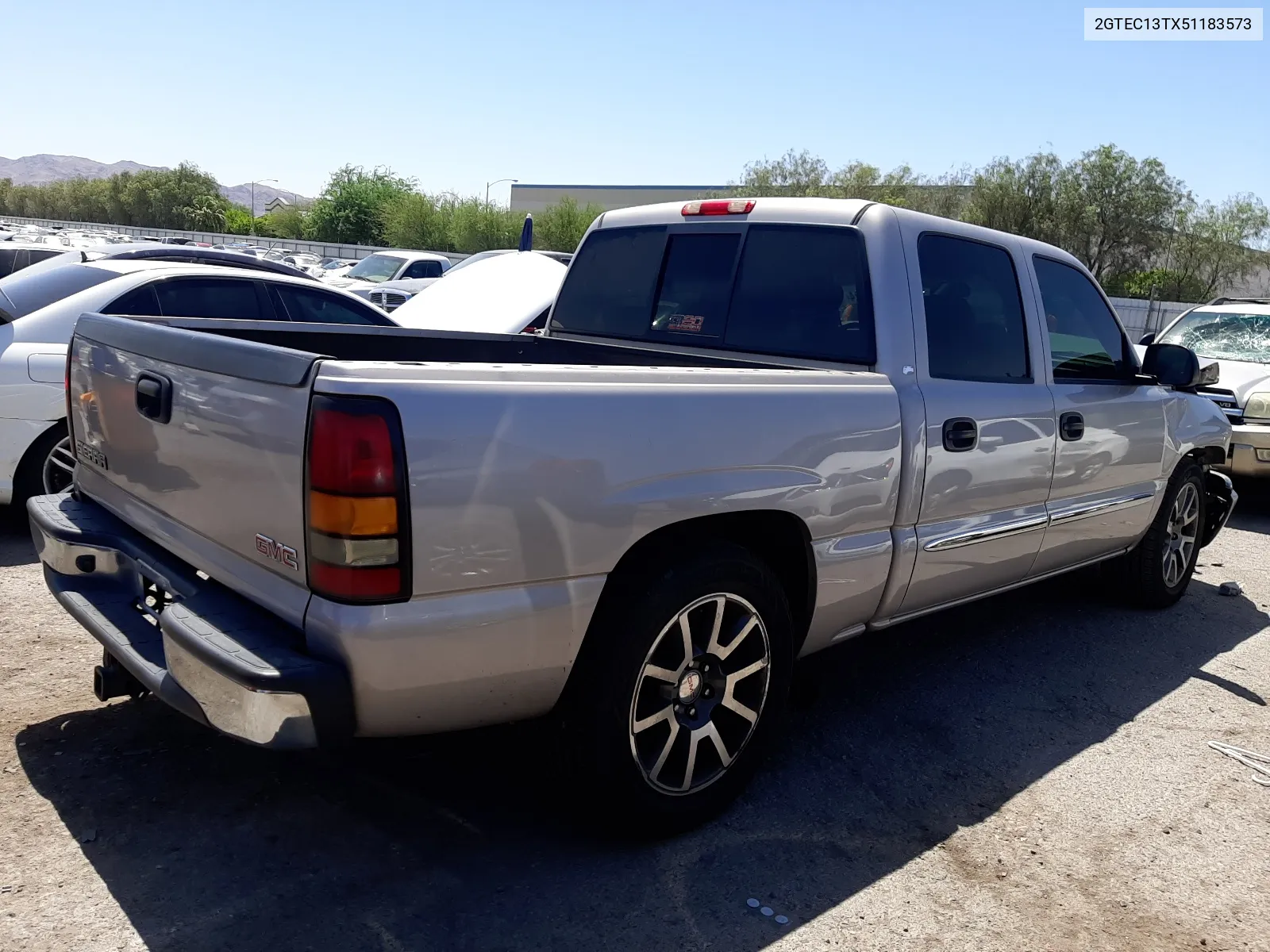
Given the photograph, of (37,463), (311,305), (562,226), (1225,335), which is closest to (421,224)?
(562,226)

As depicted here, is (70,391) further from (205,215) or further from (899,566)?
(205,215)

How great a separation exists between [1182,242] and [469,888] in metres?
52.4

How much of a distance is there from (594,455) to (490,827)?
4.29ft

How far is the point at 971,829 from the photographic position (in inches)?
132

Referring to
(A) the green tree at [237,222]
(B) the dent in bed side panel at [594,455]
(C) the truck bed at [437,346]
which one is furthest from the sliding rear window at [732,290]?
(A) the green tree at [237,222]

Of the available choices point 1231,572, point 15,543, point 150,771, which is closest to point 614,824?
point 150,771

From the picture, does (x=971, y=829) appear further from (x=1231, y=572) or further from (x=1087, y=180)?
(x=1087, y=180)

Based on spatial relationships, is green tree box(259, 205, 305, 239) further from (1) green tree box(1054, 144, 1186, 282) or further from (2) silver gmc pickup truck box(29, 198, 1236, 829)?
(2) silver gmc pickup truck box(29, 198, 1236, 829)

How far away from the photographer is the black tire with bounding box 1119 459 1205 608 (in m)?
5.60

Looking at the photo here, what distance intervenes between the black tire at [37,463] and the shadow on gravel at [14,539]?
24 cm

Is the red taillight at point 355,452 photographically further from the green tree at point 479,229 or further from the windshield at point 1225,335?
the green tree at point 479,229

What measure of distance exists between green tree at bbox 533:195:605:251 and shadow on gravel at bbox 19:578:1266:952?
168 feet

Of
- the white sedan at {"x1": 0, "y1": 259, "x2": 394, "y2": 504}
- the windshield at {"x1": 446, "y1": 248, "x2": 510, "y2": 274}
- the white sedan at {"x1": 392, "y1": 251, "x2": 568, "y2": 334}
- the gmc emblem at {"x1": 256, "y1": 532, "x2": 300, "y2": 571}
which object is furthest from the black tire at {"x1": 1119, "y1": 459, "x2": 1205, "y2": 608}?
the windshield at {"x1": 446, "y1": 248, "x2": 510, "y2": 274}

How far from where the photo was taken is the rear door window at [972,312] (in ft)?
12.7
